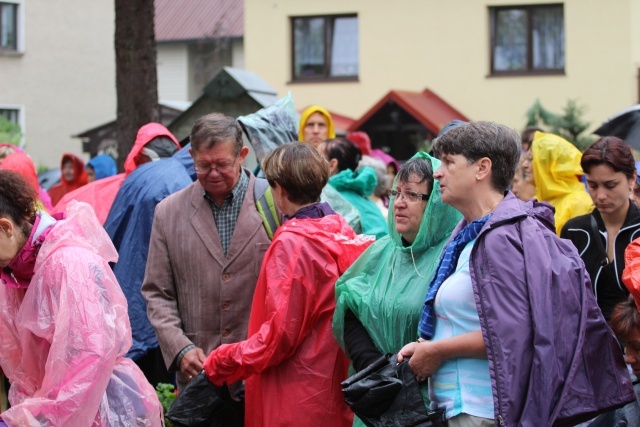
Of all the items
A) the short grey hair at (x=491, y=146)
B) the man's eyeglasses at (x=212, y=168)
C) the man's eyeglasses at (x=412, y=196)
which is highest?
the short grey hair at (x=491, y=146)

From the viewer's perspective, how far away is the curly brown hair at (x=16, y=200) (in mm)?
3781

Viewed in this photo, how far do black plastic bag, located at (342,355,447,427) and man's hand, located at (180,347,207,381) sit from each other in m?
1.22

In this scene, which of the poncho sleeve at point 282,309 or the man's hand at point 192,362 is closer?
the poncho sleeve at point 282,309

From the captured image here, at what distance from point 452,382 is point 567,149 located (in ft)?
11.1

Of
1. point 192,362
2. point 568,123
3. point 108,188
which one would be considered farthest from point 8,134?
point 568,123

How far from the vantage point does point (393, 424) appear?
364 cm

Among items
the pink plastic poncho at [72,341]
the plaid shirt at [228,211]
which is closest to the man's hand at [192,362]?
the plaid shirt at [228,211]

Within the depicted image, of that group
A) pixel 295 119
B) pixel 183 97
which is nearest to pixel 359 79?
pixel 183 97

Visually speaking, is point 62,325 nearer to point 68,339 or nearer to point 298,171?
point 68,339

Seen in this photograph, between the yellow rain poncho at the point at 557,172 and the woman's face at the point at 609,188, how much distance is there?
4.05ft

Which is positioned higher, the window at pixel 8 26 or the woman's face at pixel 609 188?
the window at pixel 8 26

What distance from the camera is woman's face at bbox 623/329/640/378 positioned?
436 cm

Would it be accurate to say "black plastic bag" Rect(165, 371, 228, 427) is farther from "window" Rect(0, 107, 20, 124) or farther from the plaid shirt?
"window" Rect(0, 107, 20, 124)

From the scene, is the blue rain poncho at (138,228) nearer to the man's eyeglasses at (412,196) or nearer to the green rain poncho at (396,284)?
A: the green rain poncho at (396,284)
